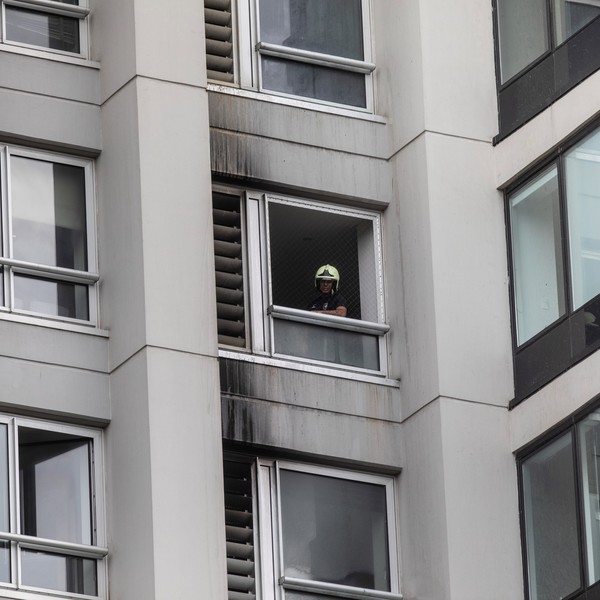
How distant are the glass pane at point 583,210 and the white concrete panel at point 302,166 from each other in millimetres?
2569

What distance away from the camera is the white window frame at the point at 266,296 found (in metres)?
27.4

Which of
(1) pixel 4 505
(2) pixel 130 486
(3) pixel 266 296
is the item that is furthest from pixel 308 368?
(1) pixel 4 505

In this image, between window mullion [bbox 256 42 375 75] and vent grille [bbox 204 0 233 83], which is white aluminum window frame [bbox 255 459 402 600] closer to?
vent grille [bbox 204 0 233 83]

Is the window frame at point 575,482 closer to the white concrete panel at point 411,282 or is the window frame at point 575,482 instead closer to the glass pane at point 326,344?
the white concrete panel at point 411,282

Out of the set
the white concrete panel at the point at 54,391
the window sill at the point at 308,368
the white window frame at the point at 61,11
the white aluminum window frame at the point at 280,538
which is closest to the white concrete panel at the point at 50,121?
the white window frame at the point at 61,11

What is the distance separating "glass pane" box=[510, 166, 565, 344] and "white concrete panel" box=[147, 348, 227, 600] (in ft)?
13.3

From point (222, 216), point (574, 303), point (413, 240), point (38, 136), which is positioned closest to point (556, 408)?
point (574, 303)

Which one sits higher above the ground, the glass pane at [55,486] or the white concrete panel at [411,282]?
the white concrete panel at [411,282]

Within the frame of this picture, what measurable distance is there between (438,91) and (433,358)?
3.58m

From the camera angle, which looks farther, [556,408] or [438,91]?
[438,91]

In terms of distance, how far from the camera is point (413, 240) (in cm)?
2803

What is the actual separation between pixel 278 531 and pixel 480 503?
2360mm

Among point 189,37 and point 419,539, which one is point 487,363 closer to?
point 419,539

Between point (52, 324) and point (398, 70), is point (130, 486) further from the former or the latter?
point (398, 70)
